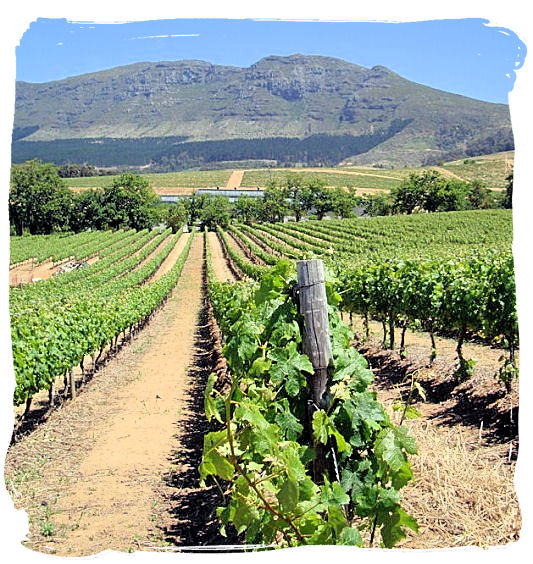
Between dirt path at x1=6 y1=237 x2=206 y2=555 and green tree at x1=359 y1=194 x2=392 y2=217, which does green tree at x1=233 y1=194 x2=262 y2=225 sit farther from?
dirt path at x1=6 y1=237 x2=206 y2=555

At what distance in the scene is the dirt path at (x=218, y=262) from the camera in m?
37.4

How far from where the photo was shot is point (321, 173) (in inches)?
5546

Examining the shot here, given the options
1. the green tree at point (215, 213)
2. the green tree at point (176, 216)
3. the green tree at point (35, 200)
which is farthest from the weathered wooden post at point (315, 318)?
the green tree at point (215, 213)

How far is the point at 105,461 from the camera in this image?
650cm

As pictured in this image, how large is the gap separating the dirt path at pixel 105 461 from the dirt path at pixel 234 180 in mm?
114956

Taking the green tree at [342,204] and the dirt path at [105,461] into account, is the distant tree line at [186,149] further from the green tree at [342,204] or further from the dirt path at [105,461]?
the dirt path at [105,461]

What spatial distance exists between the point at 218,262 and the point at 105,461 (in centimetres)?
4046

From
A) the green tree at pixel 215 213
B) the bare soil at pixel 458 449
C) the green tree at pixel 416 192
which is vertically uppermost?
the green tree at pixel 416 192

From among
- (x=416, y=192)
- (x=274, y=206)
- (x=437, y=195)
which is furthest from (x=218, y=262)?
(x=274, y=206)

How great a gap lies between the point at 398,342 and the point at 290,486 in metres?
Answer: 12.0

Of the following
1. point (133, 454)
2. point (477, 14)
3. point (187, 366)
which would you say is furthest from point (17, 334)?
point (477, 14)

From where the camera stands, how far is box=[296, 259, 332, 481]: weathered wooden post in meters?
2.25

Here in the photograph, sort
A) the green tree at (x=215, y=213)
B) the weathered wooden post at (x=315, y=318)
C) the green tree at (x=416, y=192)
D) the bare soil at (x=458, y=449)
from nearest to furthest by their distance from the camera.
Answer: the weathered wooden post at (x=315, y=318) < the bare soil at (x=458, y=449) < the green tree at (x=416, y=192) < the green tree at (x=215, y=213)

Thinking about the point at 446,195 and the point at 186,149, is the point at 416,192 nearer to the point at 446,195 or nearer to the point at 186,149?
the point at 446,195
